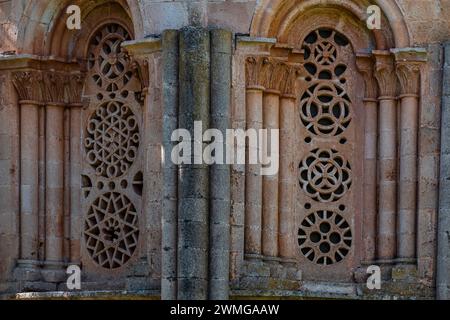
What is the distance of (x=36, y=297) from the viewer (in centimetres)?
3381

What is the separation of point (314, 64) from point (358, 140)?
4.07ft

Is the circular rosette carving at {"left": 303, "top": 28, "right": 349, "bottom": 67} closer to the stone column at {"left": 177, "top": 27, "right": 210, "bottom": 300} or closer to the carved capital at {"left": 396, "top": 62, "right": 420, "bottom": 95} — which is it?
the carved capital at {"left": 396, "top": 62, "right": 420, "bottom": 95}

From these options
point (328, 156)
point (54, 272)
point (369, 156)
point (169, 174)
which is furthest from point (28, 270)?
point (369, 156)

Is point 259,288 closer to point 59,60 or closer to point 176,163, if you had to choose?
point 176,163

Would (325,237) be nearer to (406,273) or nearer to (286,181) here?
(286,181)

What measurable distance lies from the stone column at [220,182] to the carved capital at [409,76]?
7.94 ft

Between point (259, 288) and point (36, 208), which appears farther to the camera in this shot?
point (36, 208)

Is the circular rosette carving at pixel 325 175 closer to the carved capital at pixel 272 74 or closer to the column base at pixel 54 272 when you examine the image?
the carved capital at pixel 272 74

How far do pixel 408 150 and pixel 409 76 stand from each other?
103 cm

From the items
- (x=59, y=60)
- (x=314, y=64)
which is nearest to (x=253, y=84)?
(x=314, y=64)

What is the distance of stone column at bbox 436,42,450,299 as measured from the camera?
1287 inches

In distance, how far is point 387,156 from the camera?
3338 centimetres

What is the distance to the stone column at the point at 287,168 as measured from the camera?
33.3 meters
